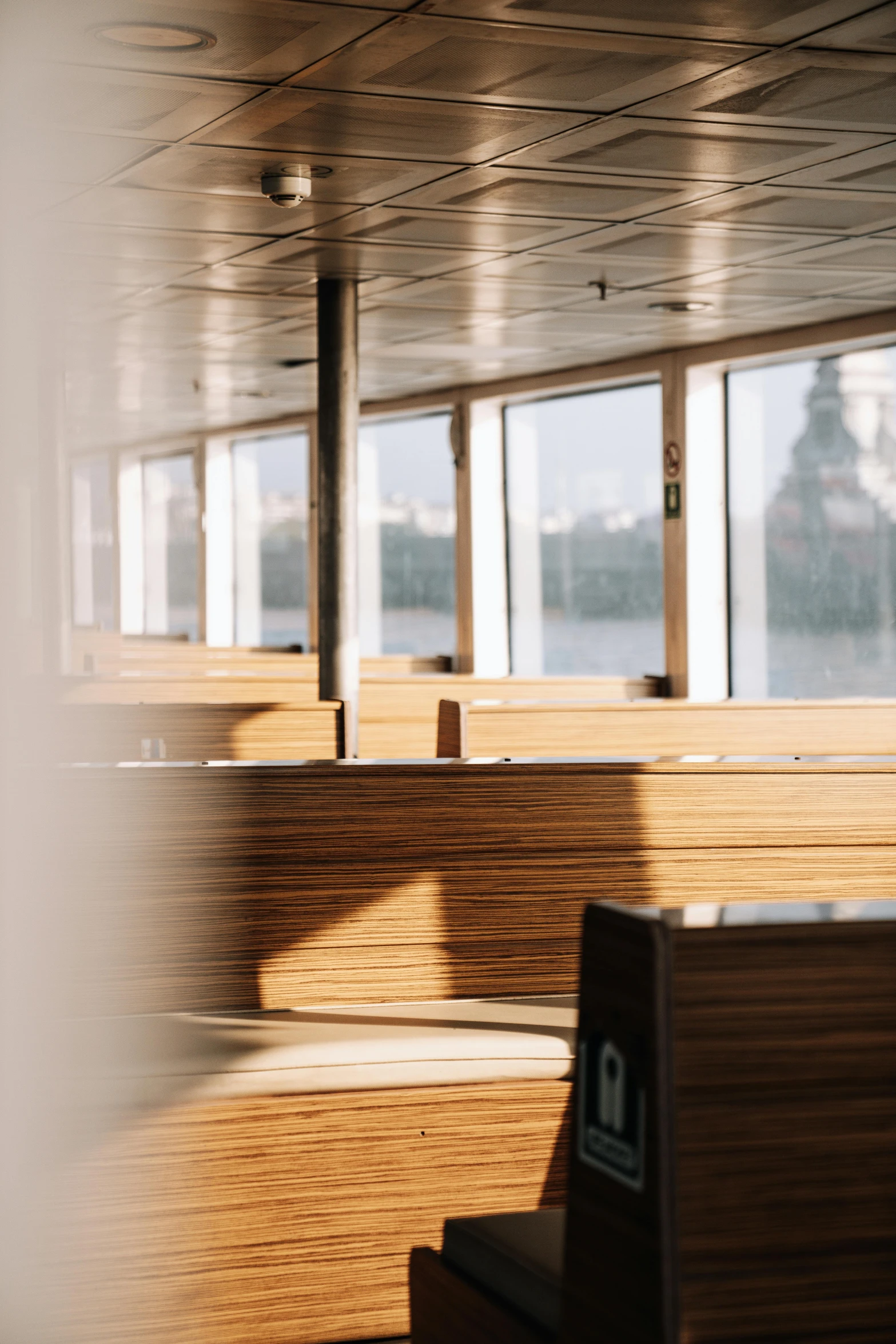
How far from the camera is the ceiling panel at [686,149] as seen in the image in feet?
13.8

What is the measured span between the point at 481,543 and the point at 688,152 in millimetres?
5901

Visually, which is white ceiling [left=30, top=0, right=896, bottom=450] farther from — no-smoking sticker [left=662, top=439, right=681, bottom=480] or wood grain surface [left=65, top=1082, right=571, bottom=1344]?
wood grain surface [left=65, top=1082, right=571, bottom=1344]

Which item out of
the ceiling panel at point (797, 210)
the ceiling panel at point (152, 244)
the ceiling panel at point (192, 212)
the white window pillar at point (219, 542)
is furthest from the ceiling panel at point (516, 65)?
the white window pillar at point (219, 542)

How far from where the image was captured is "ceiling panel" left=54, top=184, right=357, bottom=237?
4.93 meters

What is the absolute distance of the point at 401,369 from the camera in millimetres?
9273

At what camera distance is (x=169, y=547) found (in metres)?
14.2

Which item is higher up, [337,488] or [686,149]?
[686,149]

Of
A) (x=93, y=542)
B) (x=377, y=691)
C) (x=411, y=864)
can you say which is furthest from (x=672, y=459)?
(x=93, y=542)

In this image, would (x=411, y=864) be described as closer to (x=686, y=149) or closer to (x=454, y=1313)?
(x=454, y=1313)

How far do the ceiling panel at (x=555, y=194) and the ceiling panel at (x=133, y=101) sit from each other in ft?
3.08

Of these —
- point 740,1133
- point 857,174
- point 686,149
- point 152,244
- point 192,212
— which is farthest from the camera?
point 152,244

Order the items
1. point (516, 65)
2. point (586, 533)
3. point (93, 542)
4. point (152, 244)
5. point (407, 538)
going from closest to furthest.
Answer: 1. point (516, 65)
2. point (152, 244)
3. point (586, 533)
4. point (407, 538)
5. point (93, 542)

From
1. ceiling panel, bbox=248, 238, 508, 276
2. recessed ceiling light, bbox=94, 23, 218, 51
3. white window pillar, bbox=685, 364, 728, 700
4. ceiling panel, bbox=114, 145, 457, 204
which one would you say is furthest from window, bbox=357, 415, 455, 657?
recessed ceiling light, bbox=94, 23, 218, 51

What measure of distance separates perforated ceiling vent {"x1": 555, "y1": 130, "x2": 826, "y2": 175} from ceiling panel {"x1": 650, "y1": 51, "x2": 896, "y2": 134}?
167mm
